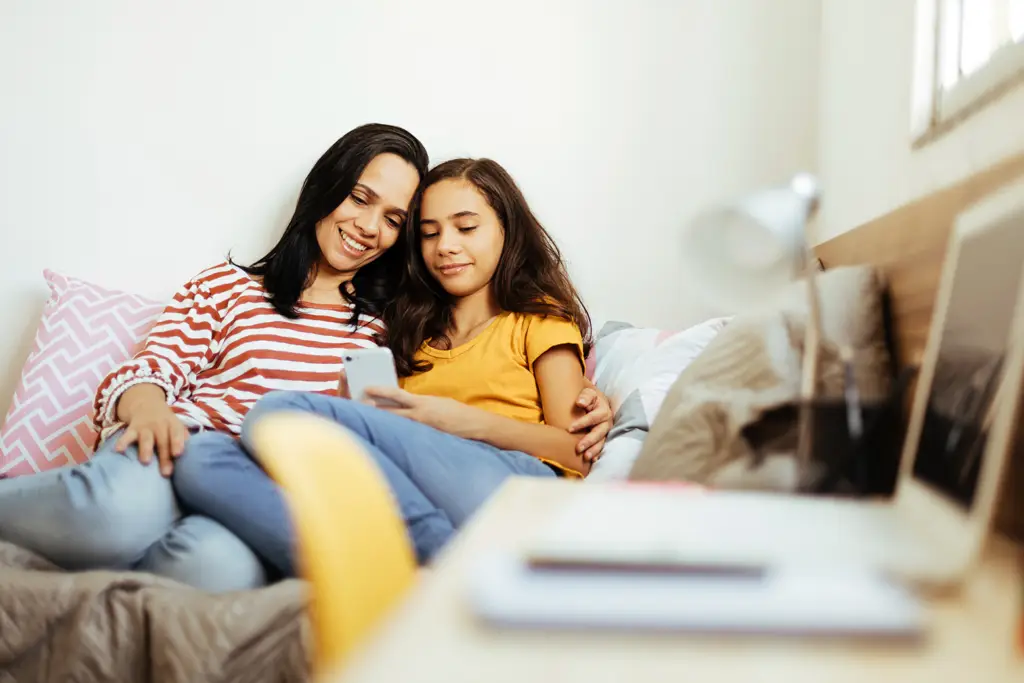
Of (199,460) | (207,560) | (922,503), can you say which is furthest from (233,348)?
(922,503)

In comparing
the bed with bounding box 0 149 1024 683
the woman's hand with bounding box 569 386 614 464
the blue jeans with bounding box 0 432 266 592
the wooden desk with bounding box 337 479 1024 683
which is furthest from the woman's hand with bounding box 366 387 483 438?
the wooden desk with bounding box 337 479 1024 683

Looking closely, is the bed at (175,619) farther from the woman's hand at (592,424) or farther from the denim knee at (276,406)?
the woman's hand at (592,424)

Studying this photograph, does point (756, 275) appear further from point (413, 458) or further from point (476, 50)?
point (476, 50)

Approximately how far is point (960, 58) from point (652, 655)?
3.45 feet

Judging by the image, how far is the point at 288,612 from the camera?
0.92 m

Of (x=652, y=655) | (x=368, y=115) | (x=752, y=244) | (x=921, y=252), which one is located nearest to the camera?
(x=652, y=655)

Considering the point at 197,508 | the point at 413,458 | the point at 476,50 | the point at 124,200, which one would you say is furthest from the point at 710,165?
the point at 124,200

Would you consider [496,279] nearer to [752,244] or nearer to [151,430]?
[151,430]

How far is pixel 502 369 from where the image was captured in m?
1.43

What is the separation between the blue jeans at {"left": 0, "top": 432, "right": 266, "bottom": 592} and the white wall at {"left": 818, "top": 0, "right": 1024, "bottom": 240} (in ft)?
3.13

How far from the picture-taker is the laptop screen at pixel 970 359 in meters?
0.53

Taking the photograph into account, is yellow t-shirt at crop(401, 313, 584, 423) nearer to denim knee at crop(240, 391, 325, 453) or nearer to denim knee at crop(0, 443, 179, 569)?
denim knee at crop(240, 391, 325, 453)

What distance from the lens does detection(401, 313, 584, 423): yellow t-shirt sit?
55.6 inches

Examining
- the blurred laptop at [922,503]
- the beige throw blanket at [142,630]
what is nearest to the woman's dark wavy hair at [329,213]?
the beige throw blanket at [142,630]
